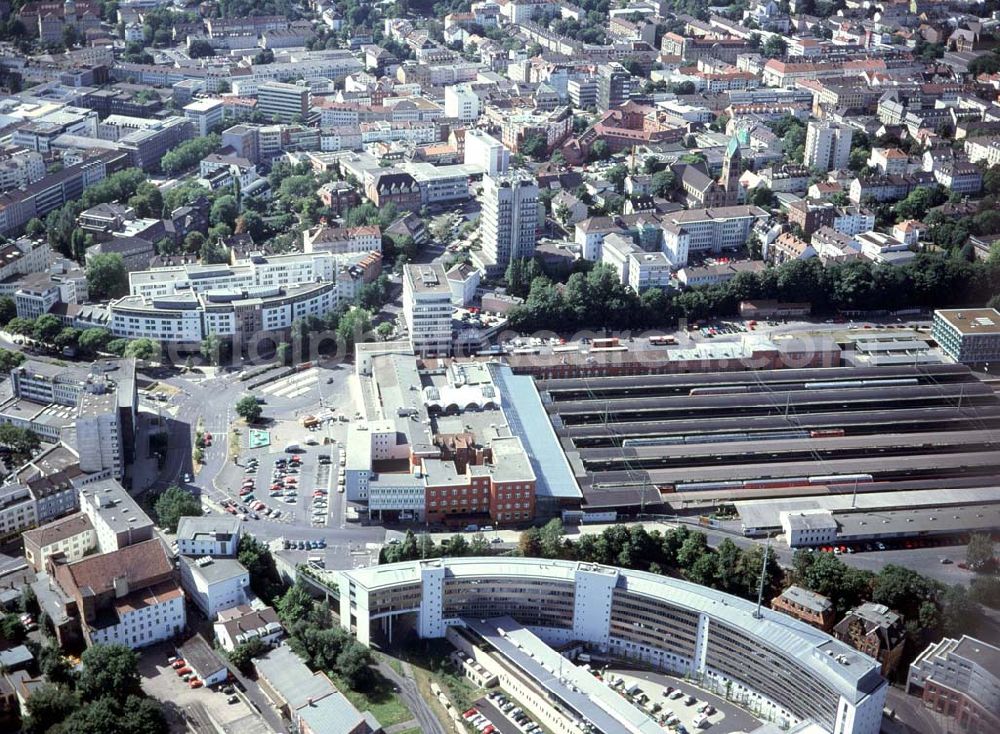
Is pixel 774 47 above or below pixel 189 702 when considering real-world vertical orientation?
above

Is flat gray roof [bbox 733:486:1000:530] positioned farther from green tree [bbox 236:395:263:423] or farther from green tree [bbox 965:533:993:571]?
green tree [bbox 236:395:263:423]

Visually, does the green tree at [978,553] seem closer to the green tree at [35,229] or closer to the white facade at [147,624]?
the white facade at [147,624]

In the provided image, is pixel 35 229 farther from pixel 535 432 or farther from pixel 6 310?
pixel 535 432

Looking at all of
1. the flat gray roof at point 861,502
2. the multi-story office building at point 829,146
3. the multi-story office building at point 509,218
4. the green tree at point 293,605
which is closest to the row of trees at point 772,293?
the multi-story office building at point 509,218

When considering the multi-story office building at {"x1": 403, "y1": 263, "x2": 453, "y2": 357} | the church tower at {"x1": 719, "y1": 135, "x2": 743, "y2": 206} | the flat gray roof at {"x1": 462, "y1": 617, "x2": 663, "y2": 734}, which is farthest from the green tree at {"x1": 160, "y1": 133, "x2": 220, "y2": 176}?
the flat gray roof at {"x1": 462, "y1": 617, "x2": 663, "y2": 734}

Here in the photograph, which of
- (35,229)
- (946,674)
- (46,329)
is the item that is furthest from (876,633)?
(35,229)

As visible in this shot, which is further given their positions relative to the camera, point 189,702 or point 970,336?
point 970,336
